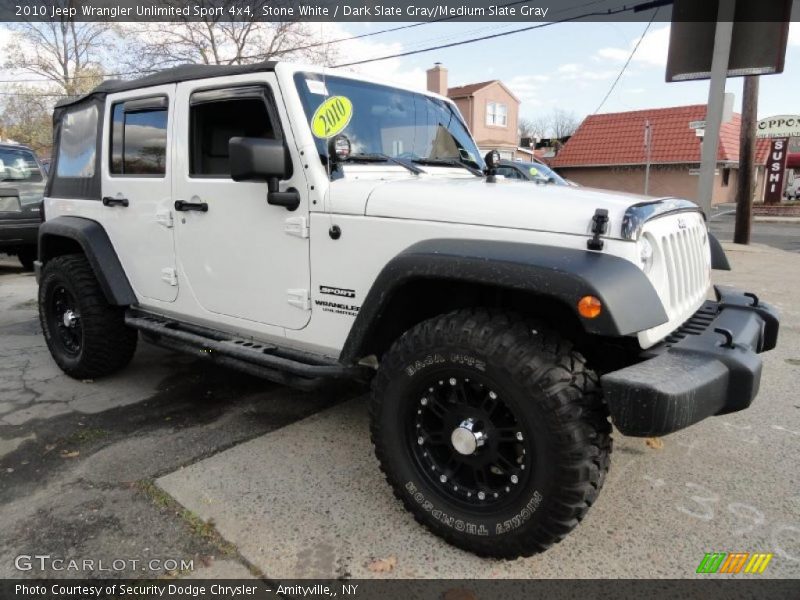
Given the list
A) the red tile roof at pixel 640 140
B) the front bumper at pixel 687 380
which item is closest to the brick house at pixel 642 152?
the red tile roof at pixel 640 140

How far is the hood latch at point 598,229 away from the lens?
2.00 meters

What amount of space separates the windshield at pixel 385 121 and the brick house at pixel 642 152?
25.7 m

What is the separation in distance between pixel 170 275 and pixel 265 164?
4.38 feet

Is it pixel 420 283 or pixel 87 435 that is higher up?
pixel 420 283

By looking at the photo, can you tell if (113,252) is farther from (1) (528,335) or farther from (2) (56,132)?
(1) (528,335)

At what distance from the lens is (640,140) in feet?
96.0

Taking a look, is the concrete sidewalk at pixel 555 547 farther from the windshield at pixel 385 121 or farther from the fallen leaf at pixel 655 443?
the windshield at pixel 385 121

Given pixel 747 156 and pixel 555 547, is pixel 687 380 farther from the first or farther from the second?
pixel 747 156

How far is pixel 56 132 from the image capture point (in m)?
4.54

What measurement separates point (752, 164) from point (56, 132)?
13.4 m

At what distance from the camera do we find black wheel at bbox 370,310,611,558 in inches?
79.3

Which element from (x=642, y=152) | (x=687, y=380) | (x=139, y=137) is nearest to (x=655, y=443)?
(x=687, y=380)

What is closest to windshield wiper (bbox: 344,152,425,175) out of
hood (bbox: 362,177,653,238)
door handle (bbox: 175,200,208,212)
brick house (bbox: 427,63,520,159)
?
hood (bbox: 362,177,653,238)

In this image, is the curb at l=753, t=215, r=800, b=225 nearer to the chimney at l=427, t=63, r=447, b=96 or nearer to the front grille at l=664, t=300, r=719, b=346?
→ the chimney at l=427, t=63, r=447, b=96
